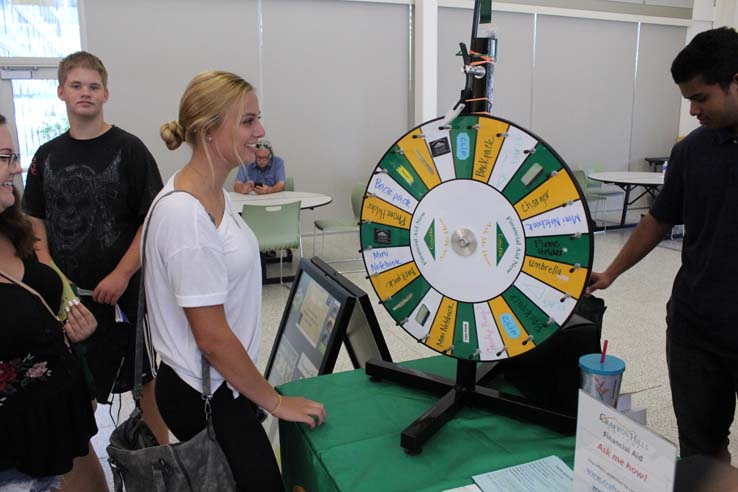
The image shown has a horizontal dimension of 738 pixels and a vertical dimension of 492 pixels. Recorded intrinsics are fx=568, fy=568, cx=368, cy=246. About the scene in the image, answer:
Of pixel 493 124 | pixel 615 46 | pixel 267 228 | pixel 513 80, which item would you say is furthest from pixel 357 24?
pixel 493 124

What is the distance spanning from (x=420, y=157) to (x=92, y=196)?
1287 millimetres

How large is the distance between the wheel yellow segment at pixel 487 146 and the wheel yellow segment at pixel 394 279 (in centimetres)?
26

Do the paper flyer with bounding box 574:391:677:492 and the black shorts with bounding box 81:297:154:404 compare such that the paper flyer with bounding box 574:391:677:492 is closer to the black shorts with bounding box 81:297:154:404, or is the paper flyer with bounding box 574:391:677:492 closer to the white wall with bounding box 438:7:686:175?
the black shorts with bounding box 81:297:154:404

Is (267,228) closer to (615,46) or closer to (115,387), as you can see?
(115,387)

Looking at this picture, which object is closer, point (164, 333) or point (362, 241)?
point (164, 333)

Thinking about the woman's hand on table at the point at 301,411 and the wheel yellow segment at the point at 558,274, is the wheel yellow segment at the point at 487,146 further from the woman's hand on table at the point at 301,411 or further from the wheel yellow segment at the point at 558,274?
the woman's hand on table at the point at 301,411

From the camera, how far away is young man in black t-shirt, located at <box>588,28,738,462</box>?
1364 mm

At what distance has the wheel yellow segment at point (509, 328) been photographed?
1.09 metres

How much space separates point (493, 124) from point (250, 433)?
2.68 feet

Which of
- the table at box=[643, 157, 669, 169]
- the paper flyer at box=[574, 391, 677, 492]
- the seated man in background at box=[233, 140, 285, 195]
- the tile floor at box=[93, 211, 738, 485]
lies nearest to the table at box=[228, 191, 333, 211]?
the seated man in background at box=[233, 140, 285, 195]

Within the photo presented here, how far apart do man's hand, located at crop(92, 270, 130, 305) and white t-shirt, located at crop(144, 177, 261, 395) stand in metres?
0.76

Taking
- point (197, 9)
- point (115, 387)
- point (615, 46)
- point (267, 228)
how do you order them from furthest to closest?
point (615, 46) → point (197, 9) → point (267, 228) → point (115, 387)

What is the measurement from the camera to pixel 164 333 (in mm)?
1193

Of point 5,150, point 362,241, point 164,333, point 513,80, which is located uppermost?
point 513,80
